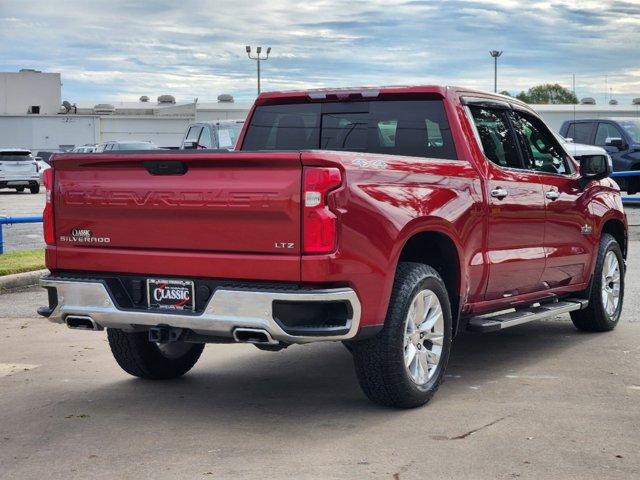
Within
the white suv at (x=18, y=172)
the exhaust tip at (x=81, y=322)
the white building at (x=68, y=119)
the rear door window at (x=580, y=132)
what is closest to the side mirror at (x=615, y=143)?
the rear door window at (x=580, y=132)

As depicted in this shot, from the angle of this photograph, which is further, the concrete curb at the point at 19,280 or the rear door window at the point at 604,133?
the rear door window at the point at 604,133

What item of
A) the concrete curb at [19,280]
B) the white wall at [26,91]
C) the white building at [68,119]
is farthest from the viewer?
the white wall at [26,91]

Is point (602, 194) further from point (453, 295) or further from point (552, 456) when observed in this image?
point (552, 456)

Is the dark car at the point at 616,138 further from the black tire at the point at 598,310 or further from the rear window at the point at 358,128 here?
the rear window at the point at 358,128

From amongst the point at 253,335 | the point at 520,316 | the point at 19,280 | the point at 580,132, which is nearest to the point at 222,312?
the point at 253,335

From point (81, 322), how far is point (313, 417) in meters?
1.49

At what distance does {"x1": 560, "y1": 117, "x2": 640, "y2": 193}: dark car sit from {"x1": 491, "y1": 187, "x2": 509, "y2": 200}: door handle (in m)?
18.4

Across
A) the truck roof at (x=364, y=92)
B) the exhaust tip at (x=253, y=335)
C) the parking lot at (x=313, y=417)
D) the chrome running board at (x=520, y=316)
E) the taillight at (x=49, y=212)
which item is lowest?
the parking lot at (x=313, y=417)

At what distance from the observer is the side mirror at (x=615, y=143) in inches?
994

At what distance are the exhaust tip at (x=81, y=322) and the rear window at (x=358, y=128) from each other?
2.37m

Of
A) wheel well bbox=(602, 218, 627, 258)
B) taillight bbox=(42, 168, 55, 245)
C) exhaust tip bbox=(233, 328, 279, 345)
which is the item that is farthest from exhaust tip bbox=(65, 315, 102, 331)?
wheel well bbox=(602, 218, 627, 258)

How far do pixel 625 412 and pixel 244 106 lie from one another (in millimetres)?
67729

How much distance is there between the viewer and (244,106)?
73188 mm

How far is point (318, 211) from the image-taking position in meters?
5.89
